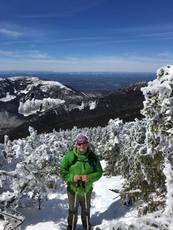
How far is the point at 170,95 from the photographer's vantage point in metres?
8.60

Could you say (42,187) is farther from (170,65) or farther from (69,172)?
(170,65)

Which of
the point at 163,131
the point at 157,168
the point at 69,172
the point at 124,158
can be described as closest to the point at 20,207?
the point at 69,172

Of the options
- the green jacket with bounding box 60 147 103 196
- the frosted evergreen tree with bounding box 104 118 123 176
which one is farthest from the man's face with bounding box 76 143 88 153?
the frosted evergreen tree with bounding box 104 118 123 176

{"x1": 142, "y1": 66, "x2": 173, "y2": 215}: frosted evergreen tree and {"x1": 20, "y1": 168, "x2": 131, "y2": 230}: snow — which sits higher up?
{"x1": 142, "y1": 66, "x2": 173, "y2": 215}: frosted evergreen tree

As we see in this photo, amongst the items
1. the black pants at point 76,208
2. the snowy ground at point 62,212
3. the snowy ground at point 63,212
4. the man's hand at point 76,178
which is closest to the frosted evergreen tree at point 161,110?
the man's hand at point 76,178

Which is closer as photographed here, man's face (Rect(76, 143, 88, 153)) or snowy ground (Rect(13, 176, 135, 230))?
man's face (Rect(76, 143, 88, 153))

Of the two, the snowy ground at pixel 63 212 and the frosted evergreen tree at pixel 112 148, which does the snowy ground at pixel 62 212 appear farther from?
the frosted evergreen tree at pixel 112 148

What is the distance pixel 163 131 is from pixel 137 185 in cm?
242

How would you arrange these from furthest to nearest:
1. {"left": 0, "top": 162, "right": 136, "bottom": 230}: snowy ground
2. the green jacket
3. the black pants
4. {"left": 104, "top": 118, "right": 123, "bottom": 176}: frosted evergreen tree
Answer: {"left": 104, "top": 118, "right": 123, "bottom": 176}: frosted evergreen tree → {"left": 0, "top": 162, "right": 136, "bottom": 230}: snowy ground → the black pants → the green jacket

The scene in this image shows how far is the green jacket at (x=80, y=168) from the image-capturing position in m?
10.0

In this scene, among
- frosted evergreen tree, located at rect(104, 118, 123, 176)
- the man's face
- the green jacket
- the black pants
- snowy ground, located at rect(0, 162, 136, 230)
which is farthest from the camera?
frosted evergreen tree, located at rect(104, 118, 123, 176)

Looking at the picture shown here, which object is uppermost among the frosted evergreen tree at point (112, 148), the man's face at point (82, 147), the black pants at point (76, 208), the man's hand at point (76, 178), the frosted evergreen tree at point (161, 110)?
the frosted evergreen tree at point (161, 110)

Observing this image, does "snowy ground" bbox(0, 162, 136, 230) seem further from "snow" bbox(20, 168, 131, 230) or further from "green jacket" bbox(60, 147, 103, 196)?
"green jacket" bbox(60, 147, 103, 196)

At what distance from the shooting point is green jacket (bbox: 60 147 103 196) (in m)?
10.0
